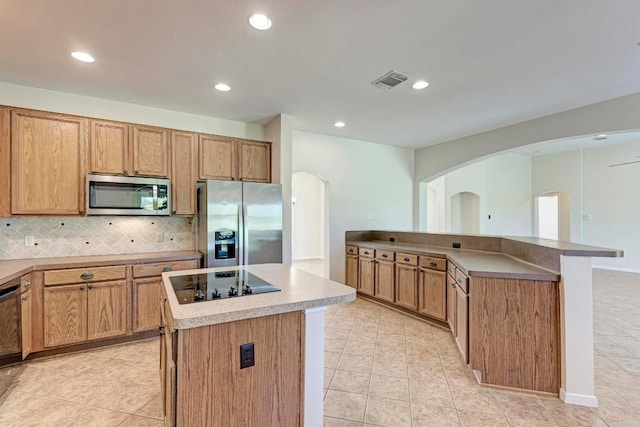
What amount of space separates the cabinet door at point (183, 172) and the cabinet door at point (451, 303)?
313cm

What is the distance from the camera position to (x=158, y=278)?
10.7 feet

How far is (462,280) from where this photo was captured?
279 centimetres

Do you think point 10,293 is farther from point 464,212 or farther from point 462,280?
point 464,212

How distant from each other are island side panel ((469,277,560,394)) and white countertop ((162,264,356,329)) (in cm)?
145

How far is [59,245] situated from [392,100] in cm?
407

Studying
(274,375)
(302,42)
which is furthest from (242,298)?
(302,42)

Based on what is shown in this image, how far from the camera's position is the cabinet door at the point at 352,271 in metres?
5.05

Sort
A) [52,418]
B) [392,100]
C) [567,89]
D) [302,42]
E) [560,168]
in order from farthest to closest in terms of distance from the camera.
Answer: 1. [560,168]
2. [392,100]
3. [567,89]
4. [302,42]
5. [52,418]

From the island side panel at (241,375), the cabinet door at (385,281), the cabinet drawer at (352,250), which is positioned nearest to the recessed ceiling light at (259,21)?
the island side panel at (241,375)

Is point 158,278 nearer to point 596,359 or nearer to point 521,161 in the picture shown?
point 596,359

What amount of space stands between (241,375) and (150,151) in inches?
117

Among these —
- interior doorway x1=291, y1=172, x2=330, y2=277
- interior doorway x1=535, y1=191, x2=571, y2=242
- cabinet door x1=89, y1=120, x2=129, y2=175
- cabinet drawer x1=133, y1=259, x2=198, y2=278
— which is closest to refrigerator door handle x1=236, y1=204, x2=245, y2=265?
cabinet drawer x1=133, y1=259, x2=198, y2=278

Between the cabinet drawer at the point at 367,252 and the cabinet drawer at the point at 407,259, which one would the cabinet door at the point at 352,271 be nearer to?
the cabinet drawer at the point at 367,252

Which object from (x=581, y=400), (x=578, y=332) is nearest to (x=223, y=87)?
(x=578, y=332)
